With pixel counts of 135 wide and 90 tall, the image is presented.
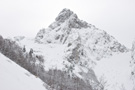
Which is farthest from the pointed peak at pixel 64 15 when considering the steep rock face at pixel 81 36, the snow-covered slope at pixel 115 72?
the snow-covered slope at pixel 115 72

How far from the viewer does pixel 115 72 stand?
10938 cm

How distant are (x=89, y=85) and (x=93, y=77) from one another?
11601 mm

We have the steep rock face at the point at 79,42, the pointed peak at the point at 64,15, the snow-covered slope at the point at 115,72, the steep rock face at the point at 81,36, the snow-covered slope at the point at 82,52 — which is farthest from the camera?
the pointed peak at the point at 64,15

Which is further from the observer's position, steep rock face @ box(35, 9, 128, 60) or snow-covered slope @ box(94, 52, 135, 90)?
steep rock face @ box(35, 9, 128, 60)

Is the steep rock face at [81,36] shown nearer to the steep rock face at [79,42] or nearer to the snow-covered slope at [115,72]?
the steep rock face at [79,42]

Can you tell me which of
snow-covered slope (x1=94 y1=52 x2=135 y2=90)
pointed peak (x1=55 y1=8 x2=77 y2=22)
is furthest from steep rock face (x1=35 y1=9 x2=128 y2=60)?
snow-covered slope (x1=94 y1=52 x2=135 y2=90)

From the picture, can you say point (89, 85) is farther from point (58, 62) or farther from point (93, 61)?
point (93, 61)

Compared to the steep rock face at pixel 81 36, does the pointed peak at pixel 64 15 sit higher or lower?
higher

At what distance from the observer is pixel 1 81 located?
8.09m

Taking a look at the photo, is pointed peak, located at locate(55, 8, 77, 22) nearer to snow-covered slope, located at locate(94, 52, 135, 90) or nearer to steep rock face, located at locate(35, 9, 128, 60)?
steep rock face, located at locate(35, 9, 128, 60)

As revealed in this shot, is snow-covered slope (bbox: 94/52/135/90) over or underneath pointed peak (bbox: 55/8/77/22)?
underneath

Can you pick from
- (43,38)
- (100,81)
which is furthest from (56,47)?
(100,81)

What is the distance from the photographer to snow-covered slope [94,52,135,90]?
9012 cm

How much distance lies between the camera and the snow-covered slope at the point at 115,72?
90.1m
